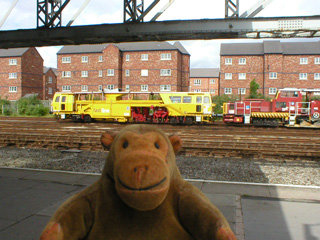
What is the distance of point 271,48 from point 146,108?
1293 inches

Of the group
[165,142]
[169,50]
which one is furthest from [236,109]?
[169,50]

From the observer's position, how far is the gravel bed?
729 centimetres

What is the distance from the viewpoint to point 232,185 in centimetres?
649

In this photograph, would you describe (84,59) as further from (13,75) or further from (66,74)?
(13,75)

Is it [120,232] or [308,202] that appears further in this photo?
[308,202]

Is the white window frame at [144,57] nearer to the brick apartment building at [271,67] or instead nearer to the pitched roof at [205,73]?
the brick apartment building at [271,67]

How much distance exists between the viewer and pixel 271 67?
4541 centimetres

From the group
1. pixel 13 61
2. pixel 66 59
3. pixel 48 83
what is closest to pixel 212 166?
pixel 66 59

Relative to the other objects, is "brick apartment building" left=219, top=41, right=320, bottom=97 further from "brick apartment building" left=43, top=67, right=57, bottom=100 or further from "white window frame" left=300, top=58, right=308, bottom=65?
"brick apartment building" left=43, top=67, right=57, bottom=100

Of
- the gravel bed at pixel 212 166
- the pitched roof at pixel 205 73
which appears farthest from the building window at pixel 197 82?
the gravel bed at pixel 212 166

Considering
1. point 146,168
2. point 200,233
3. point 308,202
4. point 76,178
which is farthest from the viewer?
point 76,178

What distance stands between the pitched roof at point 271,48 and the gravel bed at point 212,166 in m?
41.1

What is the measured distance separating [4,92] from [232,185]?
55406 millimetres

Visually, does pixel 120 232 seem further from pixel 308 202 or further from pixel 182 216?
pixel 308 202
